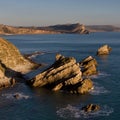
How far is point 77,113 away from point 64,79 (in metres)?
21.8

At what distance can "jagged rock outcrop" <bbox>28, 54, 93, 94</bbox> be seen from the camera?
81375 mm

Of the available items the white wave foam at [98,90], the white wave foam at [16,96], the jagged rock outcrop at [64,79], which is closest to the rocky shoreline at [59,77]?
the jagged rock outcrop at [64,79]

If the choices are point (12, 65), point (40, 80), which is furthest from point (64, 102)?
point (12, 65)

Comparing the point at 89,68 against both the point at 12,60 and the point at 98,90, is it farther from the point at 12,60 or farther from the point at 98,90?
the point at 12,60

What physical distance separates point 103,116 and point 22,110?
1656 centimetres

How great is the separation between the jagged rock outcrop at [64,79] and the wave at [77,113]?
43.5 ft

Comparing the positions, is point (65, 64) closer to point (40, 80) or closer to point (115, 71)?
point (40, 80)

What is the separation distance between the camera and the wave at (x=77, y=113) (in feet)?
204

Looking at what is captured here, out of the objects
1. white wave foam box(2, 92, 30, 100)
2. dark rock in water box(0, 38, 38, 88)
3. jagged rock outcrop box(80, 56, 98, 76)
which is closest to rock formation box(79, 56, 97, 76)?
jagged rock outcrop box(80, 56, 98, 76)

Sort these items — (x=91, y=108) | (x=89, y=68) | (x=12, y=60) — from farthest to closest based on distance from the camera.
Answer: (x=12, y=60)
(x=89, y=68)
(x=91, y=108)

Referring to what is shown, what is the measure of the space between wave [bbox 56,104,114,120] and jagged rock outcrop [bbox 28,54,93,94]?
1325 cm

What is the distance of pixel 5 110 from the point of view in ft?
221

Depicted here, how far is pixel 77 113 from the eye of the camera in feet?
210

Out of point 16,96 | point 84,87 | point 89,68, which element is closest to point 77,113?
point 84,87
